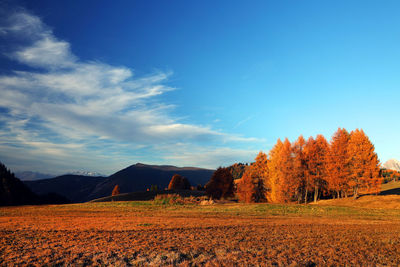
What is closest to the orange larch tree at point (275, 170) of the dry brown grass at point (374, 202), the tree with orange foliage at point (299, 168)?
the tree with orange foliage at point (299, 168)

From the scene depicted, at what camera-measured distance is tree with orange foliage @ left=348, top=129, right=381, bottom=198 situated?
40.8 m

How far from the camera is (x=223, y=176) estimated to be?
58.5 metres

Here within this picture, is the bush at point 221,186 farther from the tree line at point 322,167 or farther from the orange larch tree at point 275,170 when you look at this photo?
the orange larch tree at point 275,170

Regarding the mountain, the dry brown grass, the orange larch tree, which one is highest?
the orange larch tree

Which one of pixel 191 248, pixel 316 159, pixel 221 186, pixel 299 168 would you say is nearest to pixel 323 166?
pixel 316 159

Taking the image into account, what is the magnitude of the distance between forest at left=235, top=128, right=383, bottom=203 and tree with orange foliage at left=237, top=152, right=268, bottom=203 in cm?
197

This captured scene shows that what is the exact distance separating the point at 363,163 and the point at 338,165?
383 centimetres

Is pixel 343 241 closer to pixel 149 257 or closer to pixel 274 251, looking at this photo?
pixel 274 251

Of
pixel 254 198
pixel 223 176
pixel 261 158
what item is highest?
pixel 261 158

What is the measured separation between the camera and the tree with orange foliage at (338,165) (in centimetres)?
4384

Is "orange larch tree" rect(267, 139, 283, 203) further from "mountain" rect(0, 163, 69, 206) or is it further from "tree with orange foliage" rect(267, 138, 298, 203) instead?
"mountain" rect(0, 163, 69, 206)

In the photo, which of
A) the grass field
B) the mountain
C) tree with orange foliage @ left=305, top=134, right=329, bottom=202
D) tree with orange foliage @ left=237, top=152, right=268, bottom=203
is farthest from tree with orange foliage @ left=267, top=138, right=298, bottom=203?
the mountain

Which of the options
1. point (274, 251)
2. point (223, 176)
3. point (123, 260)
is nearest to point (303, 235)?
point (274, 251)

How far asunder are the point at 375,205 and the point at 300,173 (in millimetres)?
11474
